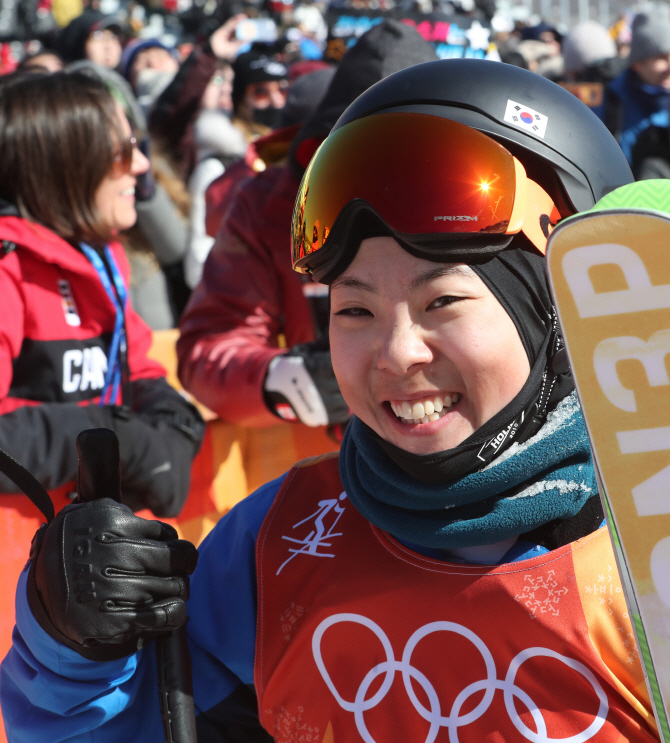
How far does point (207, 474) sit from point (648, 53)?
16.2 feet

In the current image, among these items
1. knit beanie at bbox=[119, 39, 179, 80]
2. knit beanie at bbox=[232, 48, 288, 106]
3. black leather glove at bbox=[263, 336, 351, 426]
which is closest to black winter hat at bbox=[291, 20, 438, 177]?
black leather glove at bbox=[263, 336, 351, 426]

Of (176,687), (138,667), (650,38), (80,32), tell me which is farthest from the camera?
(80,32)

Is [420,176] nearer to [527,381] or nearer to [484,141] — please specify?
[484,141]

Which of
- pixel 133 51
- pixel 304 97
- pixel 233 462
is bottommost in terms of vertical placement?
pixel 233 462

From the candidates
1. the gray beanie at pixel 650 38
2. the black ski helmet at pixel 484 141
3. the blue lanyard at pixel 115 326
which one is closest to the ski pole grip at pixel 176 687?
the black ski helmet at pixel 484 141

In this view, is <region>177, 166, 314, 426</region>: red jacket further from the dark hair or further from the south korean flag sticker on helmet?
the south korean flag sticker on helmet

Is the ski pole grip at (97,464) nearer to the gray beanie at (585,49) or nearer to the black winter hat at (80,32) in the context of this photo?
the black winter hat at (80,32)

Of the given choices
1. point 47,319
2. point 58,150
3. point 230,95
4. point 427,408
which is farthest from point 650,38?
point 427,408

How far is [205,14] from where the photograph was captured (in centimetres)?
1432

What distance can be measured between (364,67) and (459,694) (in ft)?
7.17

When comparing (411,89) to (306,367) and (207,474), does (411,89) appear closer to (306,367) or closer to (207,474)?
(306,367)

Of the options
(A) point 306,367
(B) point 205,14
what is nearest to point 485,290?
(A) point 306,367

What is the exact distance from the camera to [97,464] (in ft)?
4.97

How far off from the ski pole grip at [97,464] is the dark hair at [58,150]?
5.04 ft
